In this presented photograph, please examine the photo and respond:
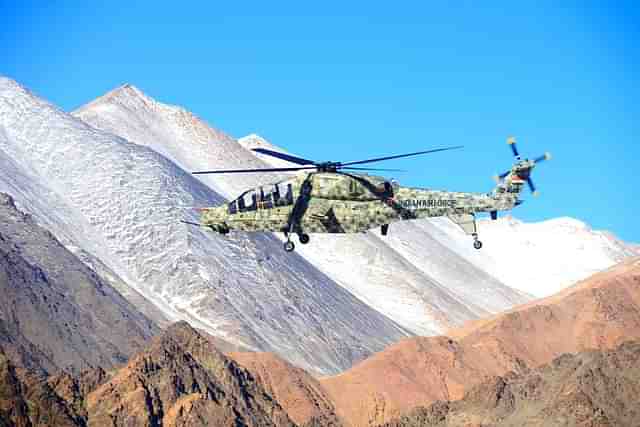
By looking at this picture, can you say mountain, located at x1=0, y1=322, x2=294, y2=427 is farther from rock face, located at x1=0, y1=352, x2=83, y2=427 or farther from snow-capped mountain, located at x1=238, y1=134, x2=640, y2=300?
snow-capped mountain, located at x1=238, y1=134, x2=640, y2=300

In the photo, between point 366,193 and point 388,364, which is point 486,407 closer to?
point 388,364

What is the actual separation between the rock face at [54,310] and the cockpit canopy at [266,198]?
23952 millimetres

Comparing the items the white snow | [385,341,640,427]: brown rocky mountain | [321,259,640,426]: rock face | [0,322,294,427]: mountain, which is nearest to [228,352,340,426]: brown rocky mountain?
[321,259,640,426]: rock face

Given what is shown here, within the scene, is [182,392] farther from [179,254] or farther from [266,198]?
[179,254]

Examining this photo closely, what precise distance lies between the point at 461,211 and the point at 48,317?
38.3 metres

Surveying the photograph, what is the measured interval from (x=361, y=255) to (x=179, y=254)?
42.0 meters

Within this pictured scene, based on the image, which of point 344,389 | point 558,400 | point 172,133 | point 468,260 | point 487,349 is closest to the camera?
point 558,400

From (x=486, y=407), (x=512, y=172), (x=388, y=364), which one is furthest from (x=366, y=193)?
(x=388, y=364)

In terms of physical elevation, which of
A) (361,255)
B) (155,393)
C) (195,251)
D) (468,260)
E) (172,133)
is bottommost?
(155,393)

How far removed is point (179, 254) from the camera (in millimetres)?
101500

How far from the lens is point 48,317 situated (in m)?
77.4

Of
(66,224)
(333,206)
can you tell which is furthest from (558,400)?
(66,224)

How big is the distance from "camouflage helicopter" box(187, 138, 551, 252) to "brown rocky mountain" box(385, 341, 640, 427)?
17027 mm

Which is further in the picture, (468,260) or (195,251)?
(468,260)
